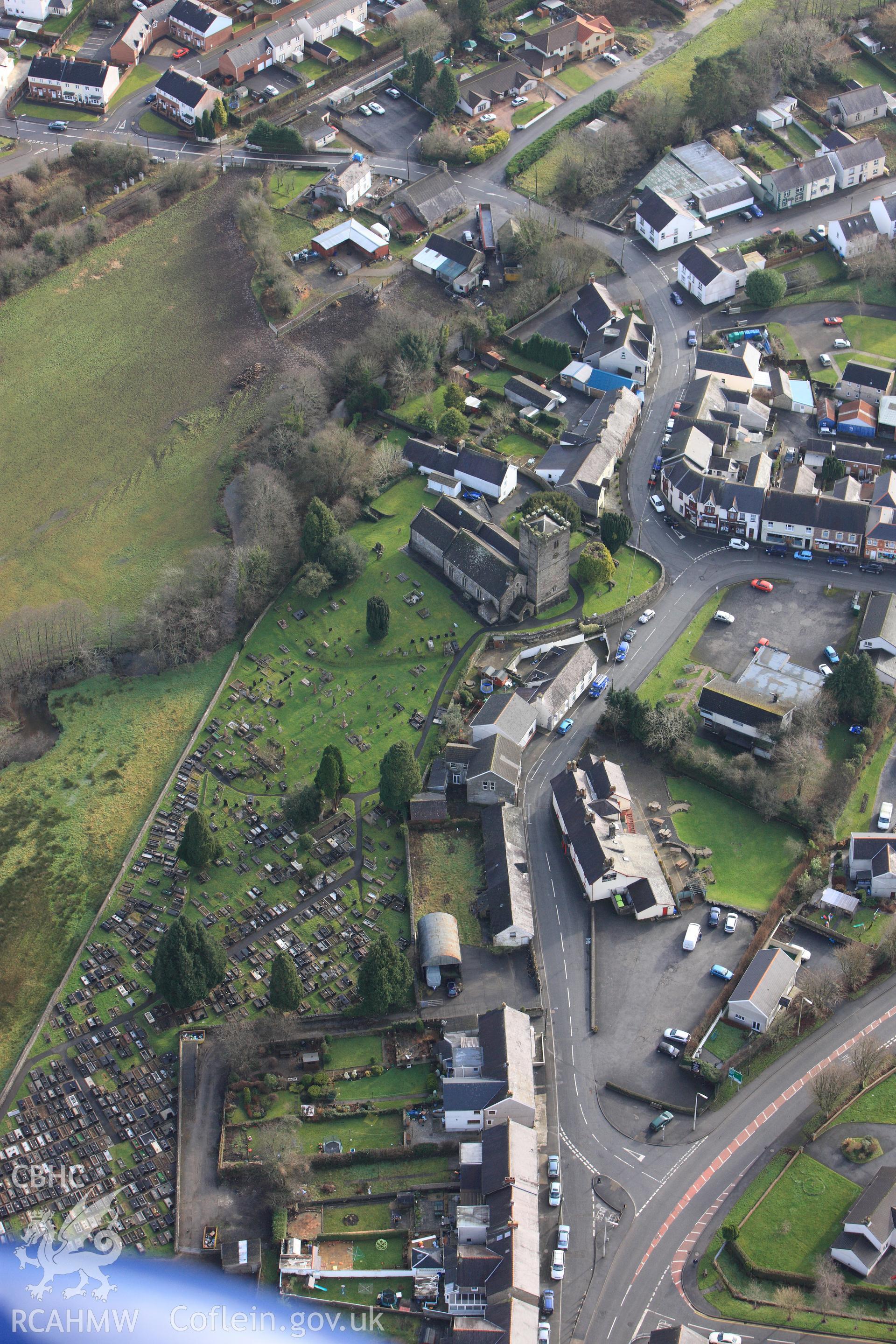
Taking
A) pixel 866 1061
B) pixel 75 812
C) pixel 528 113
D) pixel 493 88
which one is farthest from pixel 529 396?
pixel 866 1061

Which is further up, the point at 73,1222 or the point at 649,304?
the point at 649,304

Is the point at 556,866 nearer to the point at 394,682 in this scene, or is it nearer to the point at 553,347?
the point at 394,682

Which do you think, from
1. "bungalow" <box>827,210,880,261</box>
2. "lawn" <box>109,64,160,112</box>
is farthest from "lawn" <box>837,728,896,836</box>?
"lawn" <box>109,64,160,112</box>

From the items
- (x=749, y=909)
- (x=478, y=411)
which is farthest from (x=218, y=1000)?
(x=478, y=411)

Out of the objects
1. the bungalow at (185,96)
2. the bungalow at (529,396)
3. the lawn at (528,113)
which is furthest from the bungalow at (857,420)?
the bungalow at (185,96)

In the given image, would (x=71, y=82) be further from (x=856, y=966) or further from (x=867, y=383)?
(x=856, y=966)
